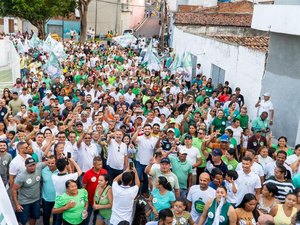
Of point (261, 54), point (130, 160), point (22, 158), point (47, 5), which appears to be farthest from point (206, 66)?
point (47, 5)

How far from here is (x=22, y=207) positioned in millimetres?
6188

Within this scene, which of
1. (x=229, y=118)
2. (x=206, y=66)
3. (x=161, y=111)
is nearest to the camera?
(x=229, y=118)

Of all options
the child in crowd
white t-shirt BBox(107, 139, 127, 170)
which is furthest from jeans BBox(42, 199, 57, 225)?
the child in crowd

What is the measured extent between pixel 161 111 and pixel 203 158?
3061mm

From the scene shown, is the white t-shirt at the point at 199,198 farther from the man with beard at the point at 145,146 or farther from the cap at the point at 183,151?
the man with beard at the point at 145,146

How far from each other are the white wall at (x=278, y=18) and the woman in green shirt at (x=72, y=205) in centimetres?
710

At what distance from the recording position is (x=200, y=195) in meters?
5.81

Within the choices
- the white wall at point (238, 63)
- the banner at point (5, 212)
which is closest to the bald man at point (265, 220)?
the banner at point (5, 212)

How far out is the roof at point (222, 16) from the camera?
84.4ft

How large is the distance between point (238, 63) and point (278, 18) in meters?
3.60

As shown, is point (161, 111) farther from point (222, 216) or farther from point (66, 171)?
point (222, 216)

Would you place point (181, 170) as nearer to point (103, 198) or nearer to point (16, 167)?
point (103, 198)

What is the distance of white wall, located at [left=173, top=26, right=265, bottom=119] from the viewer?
12.8 meters

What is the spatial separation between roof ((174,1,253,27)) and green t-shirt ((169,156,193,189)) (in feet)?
64.6
